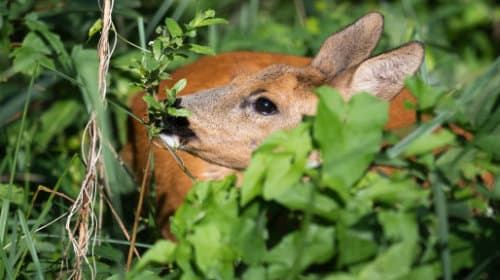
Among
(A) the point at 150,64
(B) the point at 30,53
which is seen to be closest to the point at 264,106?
(A) the point at 150,64

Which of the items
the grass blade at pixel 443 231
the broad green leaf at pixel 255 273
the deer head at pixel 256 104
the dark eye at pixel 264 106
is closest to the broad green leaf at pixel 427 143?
the grass blade at pixel 443 231

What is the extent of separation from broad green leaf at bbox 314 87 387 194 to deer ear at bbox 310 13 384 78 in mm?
1576

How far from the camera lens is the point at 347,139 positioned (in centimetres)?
279

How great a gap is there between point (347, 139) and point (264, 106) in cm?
140

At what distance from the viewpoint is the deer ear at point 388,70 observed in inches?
151

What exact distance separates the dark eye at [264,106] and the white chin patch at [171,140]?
0.43 m

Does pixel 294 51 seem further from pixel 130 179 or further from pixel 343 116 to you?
pixel 343 116

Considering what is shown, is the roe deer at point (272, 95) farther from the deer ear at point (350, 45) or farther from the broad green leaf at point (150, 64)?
the broad green leaf at point (150, 64)

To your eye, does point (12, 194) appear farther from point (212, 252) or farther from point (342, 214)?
point (342, 214)

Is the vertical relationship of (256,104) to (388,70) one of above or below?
below

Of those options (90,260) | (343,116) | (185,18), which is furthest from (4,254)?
(185,18)

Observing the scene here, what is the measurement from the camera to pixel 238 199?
300 centimetres

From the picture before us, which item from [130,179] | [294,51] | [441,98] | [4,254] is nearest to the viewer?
[441,98]

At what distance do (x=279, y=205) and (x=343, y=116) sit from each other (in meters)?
0.37
